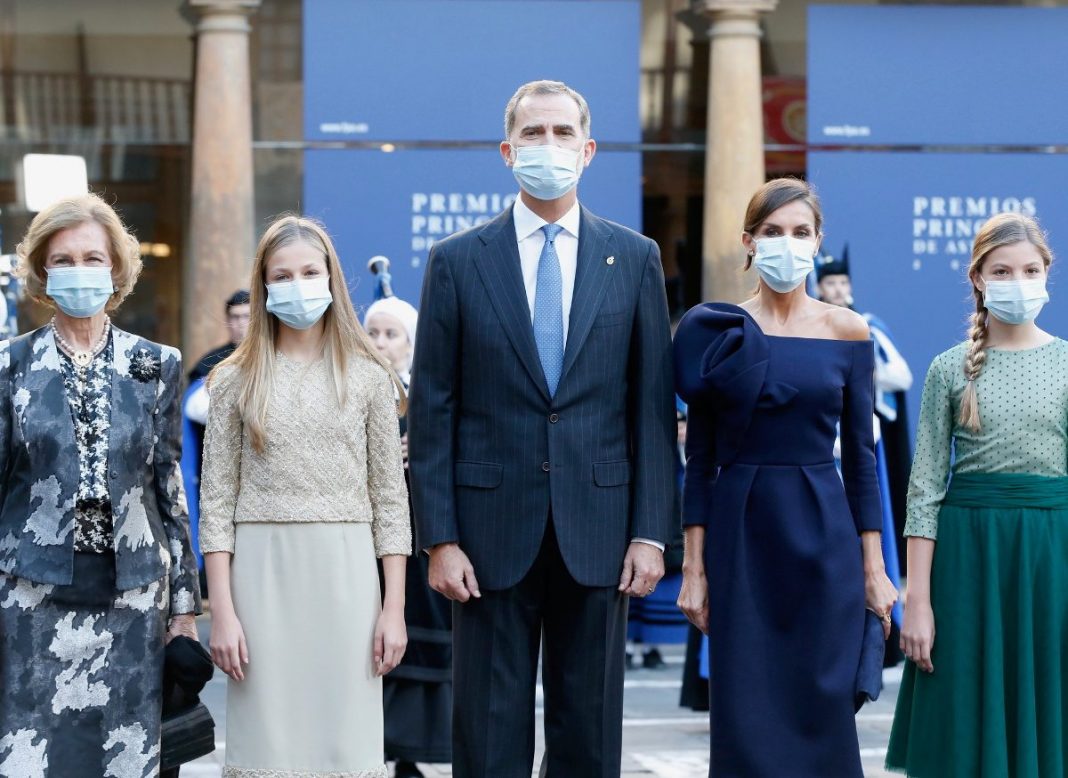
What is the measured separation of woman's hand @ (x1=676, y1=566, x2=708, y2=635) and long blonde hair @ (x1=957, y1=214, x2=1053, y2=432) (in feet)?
2.97

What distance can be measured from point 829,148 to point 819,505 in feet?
24.1

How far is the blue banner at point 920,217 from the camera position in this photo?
38.3ft

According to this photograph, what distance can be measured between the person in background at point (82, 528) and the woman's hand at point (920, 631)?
2029 millimetres

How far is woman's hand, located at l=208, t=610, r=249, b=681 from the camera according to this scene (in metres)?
4.47

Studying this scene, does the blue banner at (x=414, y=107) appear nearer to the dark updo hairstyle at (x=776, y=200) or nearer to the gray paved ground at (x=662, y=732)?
the gray paved ground at (x=662, y=732)

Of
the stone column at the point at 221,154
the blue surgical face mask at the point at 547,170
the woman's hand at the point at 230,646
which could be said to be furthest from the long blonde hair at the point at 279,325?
the stone column at the point at 221,154

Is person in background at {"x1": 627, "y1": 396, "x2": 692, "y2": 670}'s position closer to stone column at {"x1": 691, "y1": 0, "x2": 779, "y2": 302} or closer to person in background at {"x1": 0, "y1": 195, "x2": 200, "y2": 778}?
stone column at {"x1": 691, "y1": 0, "x2": 779, "y2": 302}

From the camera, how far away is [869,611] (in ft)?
15.5

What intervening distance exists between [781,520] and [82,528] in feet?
5.87

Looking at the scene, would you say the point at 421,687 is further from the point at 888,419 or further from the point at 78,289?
the point at 888,419

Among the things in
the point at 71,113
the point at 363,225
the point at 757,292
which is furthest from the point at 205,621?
the point at 757,292

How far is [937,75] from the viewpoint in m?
11.7

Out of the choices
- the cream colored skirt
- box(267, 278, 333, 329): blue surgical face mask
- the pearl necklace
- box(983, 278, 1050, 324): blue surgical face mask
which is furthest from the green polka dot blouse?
the pearl necklace

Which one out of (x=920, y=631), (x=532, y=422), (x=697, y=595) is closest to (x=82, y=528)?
(x=532, y=422)
